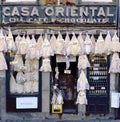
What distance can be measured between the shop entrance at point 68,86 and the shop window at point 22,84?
0.67 meters

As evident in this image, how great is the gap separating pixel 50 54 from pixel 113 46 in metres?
1.84

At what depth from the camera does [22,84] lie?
15914mm

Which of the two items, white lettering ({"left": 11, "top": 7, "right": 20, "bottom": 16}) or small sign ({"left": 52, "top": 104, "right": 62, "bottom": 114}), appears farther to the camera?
small sign ({"left": 52, "top": 104, "right": 62, "bottom": 114})

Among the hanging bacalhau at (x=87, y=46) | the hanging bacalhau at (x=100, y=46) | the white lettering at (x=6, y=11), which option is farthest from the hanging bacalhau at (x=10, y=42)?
the hanging bacalhau at (x=100, y=46)

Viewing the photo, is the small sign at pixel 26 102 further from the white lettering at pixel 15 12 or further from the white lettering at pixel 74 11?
the white lettering at pixel 74 11

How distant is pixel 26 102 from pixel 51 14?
268 cm

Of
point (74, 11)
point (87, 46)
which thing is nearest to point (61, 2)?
point (74, 11)

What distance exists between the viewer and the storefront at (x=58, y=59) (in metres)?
15.7

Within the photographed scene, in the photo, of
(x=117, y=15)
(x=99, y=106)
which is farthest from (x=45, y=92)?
(x=117, y=15)

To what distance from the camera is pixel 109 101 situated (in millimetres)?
15969

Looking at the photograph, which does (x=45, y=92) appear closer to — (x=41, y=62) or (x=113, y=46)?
(x=41, y=62)

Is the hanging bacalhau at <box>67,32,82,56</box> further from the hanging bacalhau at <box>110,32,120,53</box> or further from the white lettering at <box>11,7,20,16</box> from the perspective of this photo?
the white lettering at <box>11,7,20,16</box>

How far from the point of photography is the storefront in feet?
51.4

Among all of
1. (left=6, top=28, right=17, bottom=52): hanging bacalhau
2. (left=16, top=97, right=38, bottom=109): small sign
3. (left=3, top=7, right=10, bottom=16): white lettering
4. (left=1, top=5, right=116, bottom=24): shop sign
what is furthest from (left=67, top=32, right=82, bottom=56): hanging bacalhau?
(left=3, top=7, right=10, bottom=16): white lettering
